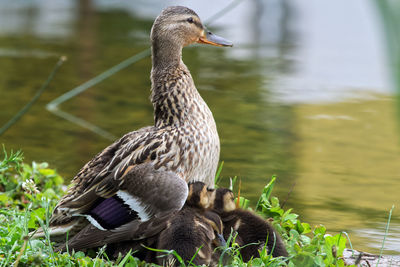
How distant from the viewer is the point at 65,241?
117 inches

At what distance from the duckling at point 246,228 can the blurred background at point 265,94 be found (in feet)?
2.82

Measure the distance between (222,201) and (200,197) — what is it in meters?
0.11

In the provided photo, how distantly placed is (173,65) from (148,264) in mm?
1102

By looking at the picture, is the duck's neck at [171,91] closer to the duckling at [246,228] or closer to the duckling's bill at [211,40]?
the duckling's bill at [211,40]

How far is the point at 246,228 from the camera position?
2850 millimetres

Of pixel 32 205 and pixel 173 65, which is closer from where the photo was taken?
pixel 173 65

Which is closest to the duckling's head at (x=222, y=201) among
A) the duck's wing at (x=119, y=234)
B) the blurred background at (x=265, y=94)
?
the duck's wing at (x=119, y=234)

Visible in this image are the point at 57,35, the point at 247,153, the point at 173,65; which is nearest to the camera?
the point at 173,65

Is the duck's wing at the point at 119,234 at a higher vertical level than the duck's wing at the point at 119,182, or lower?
lower

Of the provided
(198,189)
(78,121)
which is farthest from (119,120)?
(198,189)

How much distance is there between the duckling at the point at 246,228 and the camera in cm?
280

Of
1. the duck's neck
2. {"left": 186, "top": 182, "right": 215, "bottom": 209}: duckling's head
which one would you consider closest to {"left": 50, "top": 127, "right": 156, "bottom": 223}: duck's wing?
the duck's neck

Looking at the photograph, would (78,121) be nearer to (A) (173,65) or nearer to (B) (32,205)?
(B) (32,205)

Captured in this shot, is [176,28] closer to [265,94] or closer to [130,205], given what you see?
[130,205]
